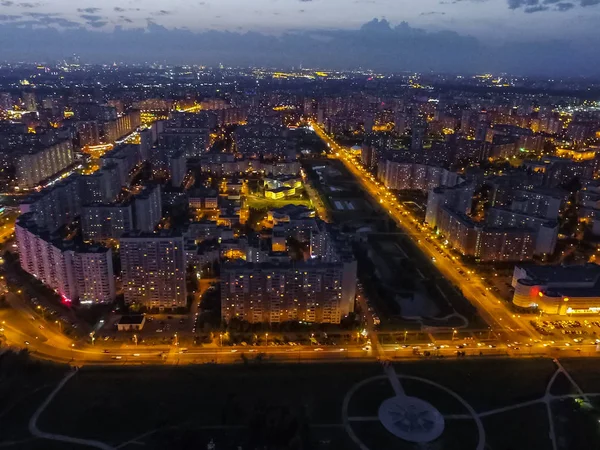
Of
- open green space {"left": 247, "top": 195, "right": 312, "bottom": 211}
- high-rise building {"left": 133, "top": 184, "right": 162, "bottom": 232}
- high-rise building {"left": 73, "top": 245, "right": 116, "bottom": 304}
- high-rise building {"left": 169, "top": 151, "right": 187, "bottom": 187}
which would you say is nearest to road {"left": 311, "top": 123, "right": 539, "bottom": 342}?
open green space {"left": 247, "top": 195, "right": 312, "bottom": 211}

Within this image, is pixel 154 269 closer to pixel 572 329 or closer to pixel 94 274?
pixel 94 274

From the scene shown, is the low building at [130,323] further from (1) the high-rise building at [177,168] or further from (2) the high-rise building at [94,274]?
(1) the high-rise building at [177,168]

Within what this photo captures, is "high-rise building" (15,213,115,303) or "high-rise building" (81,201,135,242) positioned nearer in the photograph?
"high-rise building" (15,213,115,303)

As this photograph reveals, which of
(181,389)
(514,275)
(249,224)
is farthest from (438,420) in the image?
(249,224)

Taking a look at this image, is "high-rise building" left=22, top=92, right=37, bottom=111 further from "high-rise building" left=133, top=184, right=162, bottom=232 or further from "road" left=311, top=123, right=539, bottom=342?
"road" left=311, top=123, right=539, bottom=342

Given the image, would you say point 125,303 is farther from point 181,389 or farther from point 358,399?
point 358,399

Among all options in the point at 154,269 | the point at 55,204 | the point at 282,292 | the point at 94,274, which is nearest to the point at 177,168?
the point at 55,204
